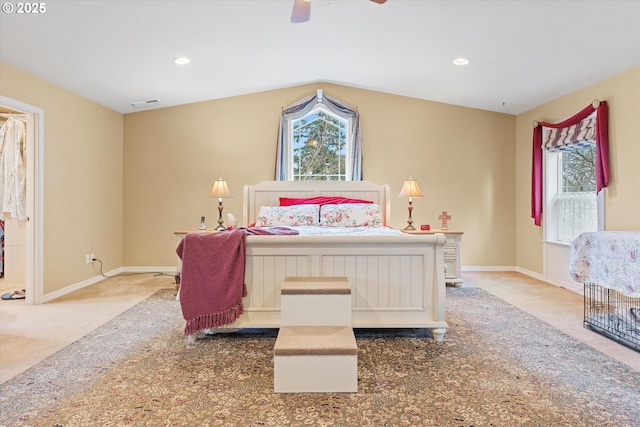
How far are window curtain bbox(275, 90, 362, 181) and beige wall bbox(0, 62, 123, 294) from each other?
2.28m

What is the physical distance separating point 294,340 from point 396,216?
3.72 meters

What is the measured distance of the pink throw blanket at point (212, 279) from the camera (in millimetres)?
2822

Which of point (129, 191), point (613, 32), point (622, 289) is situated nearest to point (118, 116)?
point (129, 191)

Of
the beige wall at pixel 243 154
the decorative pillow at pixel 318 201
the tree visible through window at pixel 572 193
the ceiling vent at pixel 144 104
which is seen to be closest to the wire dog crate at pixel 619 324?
the tree visible through window at pixel 572 193

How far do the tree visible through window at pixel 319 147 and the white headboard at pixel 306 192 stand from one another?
0.40 metres

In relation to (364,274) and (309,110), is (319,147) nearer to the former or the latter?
(309,110)

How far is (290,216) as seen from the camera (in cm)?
471

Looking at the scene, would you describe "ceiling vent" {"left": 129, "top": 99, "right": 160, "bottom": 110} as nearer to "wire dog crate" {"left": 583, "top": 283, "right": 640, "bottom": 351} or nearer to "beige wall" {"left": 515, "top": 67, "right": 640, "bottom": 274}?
"beige wall" {"left": 515, "top": 67, "right": 640, "bottom": 274}

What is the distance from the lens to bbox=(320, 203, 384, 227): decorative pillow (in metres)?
4.67

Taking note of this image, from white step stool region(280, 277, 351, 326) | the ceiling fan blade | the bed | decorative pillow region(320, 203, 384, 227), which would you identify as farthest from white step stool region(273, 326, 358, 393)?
decorative pillow region(320, 203, 384, 227)

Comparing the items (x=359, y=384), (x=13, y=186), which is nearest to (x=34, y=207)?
(x=13, y=186)

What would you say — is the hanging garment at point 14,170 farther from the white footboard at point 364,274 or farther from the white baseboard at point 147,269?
the white footboard at point 364,274

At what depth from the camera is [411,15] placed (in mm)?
3258

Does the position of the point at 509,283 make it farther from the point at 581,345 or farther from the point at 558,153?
the point at 581,345
